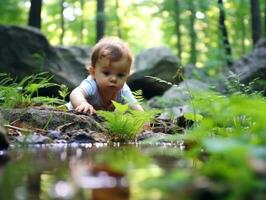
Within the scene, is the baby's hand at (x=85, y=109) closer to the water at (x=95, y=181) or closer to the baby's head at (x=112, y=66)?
the baby's head at (x=112, y=66)

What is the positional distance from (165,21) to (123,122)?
63.5 ft

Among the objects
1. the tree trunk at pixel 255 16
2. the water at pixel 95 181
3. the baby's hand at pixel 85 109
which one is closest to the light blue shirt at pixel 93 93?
the baby's hand at pixel 85 109

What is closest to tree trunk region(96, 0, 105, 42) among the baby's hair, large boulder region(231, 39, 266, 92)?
large boulder region(231, 39, 266, 92)

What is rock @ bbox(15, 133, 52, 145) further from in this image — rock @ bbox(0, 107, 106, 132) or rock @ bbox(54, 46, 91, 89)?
rock @ bbox(54, 46, 91, 89)

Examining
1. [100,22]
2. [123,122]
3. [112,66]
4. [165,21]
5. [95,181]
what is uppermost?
[165,21]

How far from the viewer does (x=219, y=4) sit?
47.2ft

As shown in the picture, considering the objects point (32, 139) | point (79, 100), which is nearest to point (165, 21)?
point (79, 100)

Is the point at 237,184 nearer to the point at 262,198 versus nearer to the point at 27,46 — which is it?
Result: the point at 262,198

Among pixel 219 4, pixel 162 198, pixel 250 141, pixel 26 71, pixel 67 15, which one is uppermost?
pixel 67 15

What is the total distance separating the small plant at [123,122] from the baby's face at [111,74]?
1425 mm

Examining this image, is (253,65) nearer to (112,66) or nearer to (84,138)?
(112,66)

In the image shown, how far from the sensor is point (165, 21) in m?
22.1

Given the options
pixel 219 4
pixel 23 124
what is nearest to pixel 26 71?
pixel 219 4

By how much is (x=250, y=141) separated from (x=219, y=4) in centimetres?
1374
